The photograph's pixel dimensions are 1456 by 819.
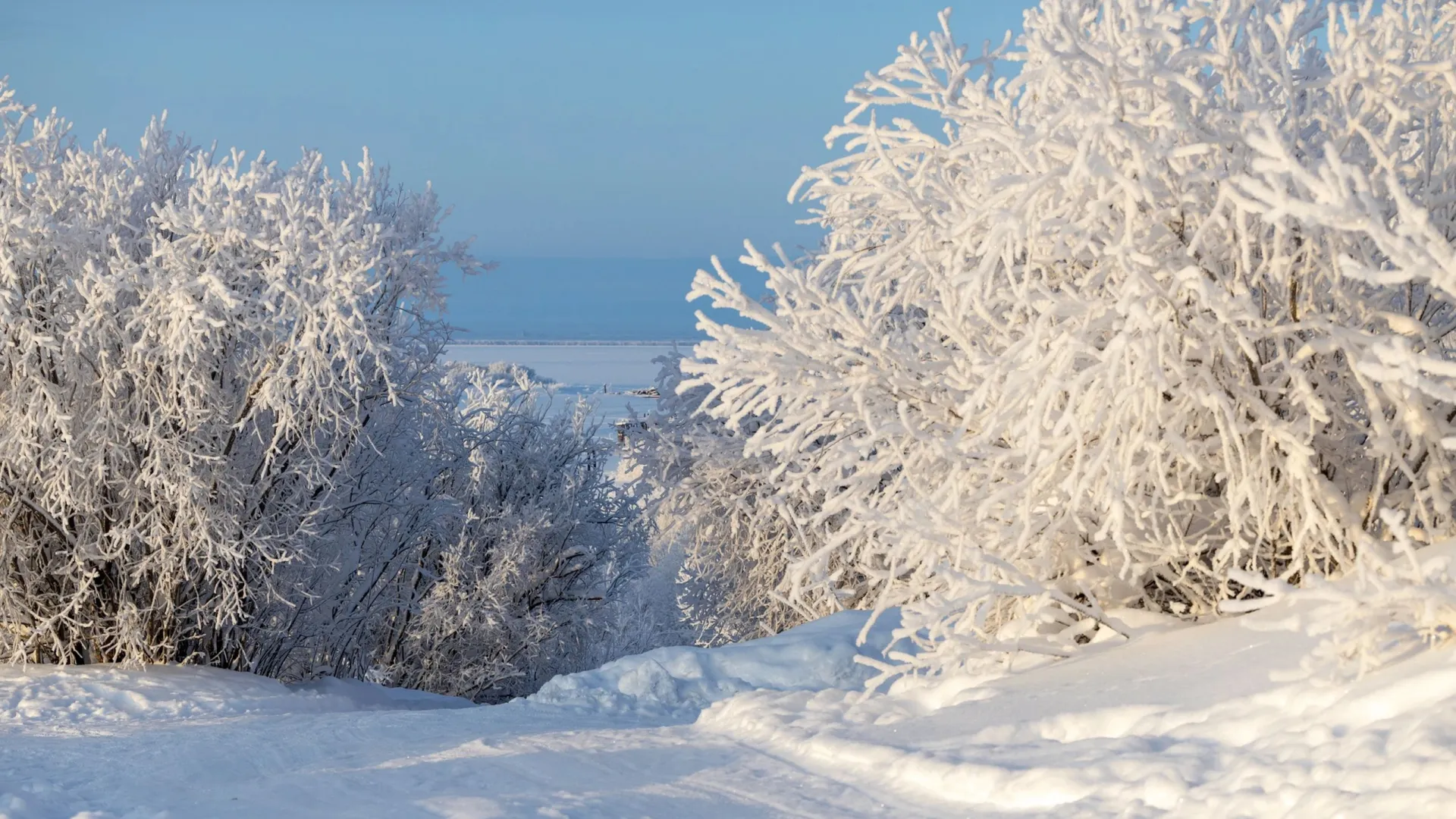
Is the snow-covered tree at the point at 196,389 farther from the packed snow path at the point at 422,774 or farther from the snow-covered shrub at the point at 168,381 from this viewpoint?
the packed snow path at the point at 422,774

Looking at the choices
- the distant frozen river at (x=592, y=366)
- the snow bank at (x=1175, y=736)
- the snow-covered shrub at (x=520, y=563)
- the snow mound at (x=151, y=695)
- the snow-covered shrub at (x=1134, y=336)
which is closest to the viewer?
the snow bank at (x=1175, y=736)

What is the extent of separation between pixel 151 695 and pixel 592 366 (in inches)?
4843

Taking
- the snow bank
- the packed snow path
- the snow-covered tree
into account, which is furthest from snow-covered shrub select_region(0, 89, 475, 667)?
the snow bank

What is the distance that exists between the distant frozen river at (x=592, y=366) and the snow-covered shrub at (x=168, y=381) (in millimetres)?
55410

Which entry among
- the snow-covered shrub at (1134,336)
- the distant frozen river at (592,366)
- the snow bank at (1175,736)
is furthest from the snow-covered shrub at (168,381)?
the distant frozen river at (592,366)

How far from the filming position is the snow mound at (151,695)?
34.4ft

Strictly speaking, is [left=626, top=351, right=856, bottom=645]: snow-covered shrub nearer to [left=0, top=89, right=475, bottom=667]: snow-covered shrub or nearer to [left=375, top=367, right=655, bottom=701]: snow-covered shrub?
[left=375, top=367, right=655, bottom=701]: snow-covered shrub

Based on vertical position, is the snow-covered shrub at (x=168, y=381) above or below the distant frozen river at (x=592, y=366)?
below

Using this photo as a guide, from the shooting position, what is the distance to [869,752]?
6.04 meters

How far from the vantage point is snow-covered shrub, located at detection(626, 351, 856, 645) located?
70.4 ft

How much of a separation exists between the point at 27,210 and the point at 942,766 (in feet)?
36.5

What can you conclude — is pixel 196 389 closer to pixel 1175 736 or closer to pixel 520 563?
pixel 520 563

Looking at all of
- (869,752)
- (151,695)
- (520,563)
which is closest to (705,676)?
(869,752)

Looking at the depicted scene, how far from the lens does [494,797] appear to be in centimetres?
581
